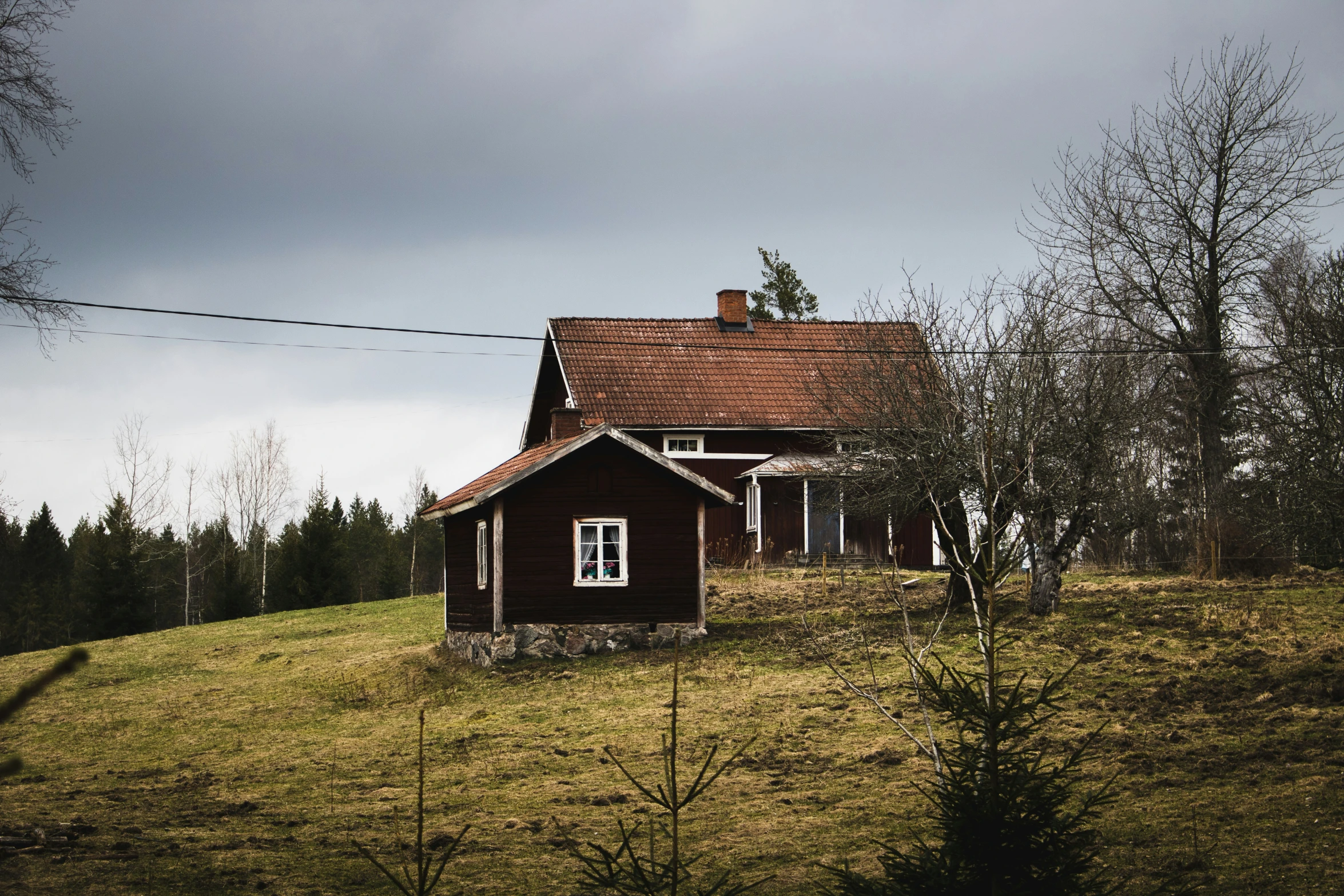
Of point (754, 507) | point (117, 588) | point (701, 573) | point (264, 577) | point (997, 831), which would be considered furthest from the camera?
point (264, 577)

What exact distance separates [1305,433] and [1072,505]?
556 cm

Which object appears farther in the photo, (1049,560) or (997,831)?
(1049,560)

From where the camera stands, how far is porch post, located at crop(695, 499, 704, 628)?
19.5 m

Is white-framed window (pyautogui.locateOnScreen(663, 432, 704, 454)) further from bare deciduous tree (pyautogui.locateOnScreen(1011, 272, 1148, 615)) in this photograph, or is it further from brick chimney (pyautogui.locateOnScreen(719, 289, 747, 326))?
bare deciduous tree (pyautogui.locateOnScreen(1011, 272, 1148, 615))

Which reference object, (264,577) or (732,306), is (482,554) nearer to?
(732,306)

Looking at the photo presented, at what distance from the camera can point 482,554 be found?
20.0 meters

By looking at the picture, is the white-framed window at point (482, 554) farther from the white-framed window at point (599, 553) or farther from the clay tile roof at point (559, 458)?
the white-framed window at point (599, 553)

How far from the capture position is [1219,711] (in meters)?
12.5

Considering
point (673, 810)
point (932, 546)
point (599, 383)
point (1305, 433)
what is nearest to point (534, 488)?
point (599, 383)

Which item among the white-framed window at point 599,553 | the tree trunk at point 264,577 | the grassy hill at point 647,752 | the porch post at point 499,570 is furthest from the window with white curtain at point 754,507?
the tree trunk at point 264,577

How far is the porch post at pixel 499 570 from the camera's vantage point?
18.8 meters

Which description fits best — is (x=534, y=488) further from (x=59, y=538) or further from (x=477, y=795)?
(x=59, y=538)

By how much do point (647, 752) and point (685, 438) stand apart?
16314 mm

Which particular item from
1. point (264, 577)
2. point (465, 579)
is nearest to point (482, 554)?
point (465, 579)
